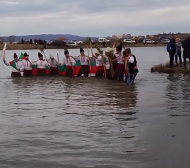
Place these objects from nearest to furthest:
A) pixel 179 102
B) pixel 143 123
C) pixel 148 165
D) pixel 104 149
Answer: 1. pixel 148 165
2. pixel 104 149
3. pixel 143 123
4. pixel 179 102

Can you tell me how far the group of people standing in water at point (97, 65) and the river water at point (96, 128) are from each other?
1669 millimetres

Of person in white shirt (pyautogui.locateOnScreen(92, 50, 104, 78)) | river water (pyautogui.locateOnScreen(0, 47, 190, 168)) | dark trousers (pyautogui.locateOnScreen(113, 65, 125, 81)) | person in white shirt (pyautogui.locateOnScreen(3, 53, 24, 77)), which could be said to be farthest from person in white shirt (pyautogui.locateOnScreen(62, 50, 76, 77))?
river water (pyautogui.locateOnScreen(0, 47, 190, 168))

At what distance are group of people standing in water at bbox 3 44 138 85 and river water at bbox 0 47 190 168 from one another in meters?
1.67

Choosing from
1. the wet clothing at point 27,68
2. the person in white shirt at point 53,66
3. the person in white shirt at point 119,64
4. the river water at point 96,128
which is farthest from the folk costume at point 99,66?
the river water at point 96,128

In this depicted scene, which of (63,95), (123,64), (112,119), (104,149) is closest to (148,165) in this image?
(104,149)

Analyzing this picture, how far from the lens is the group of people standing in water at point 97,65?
55.2ft

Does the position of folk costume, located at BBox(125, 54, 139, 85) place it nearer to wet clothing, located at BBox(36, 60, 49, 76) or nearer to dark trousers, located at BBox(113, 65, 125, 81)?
dark trousers, located at BBox(113, 65, 125, 81)

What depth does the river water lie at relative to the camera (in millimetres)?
6957

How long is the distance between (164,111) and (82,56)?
34.5 ft

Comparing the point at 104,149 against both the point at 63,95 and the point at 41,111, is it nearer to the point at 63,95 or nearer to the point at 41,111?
the point at 41,111

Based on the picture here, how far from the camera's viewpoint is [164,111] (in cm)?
1074

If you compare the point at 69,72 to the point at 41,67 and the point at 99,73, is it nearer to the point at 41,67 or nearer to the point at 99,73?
the point at 41,67

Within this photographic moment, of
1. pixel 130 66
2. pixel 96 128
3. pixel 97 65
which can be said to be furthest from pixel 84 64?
pixel 96 128

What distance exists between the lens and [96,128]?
29.5 ft
